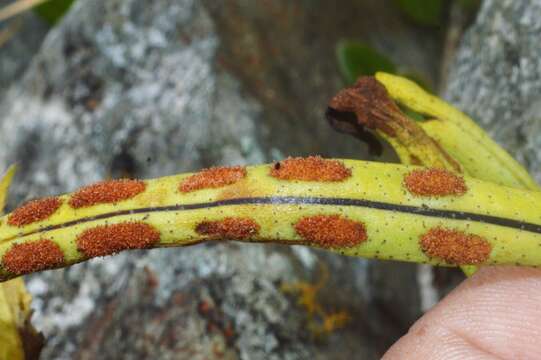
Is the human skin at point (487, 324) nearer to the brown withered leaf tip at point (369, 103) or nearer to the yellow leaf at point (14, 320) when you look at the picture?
the brown withered leaf tip at point (369, 103)

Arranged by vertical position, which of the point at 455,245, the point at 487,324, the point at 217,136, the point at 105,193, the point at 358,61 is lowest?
the point at 487,324

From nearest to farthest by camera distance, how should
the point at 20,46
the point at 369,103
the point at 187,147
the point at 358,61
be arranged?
the point at 369,103
the point at 187,147
the point at 358,61
the point at 20,46

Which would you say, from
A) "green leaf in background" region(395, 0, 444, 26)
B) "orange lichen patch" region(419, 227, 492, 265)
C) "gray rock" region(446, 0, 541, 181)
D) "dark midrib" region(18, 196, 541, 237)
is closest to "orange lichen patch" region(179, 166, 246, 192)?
"dark midrib" region(18, 196, 541, 237)

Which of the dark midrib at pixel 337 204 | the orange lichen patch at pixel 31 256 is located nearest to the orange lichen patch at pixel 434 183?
the dark midrib at pixel 337 204

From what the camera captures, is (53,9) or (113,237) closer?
(113,237)

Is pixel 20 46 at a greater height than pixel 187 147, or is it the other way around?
pixel 20 46

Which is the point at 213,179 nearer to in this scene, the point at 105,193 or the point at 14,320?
the point at 105,193

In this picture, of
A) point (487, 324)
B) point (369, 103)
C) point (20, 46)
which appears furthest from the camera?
point (20, 46)

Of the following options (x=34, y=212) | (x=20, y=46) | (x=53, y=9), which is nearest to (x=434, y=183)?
(x=34, y=212)
